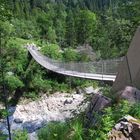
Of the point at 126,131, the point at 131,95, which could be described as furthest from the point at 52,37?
the point at 126,131

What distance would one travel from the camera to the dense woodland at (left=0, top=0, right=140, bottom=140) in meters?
6.94

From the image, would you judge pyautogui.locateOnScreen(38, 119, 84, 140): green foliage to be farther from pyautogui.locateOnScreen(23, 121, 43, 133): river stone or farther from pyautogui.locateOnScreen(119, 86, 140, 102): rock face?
pyautogui.locateOnScreen(23, 121, 43, 133): river stone

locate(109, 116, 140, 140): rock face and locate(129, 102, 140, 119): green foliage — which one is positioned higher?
locate(109, 116, 140, 140): rock face

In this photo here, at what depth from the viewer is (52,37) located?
142ft

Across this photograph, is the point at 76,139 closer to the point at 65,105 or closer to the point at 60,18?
the point at 65,105

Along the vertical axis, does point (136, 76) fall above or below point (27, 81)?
above

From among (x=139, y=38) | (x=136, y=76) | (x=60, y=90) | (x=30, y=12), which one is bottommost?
(x=30, y=12)

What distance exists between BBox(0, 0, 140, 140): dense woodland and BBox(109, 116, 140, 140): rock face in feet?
0.36

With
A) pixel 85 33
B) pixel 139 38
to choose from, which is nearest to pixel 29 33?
pixel 85 33

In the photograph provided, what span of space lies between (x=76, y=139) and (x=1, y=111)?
138cm

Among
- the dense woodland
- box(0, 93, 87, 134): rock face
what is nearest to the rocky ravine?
box(0, 93, 87, 134): rock face

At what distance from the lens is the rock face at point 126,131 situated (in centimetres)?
367

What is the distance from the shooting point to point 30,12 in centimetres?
5597

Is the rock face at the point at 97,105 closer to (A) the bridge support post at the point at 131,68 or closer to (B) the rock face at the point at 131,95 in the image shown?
(B) the rock face at the point at 131,95
